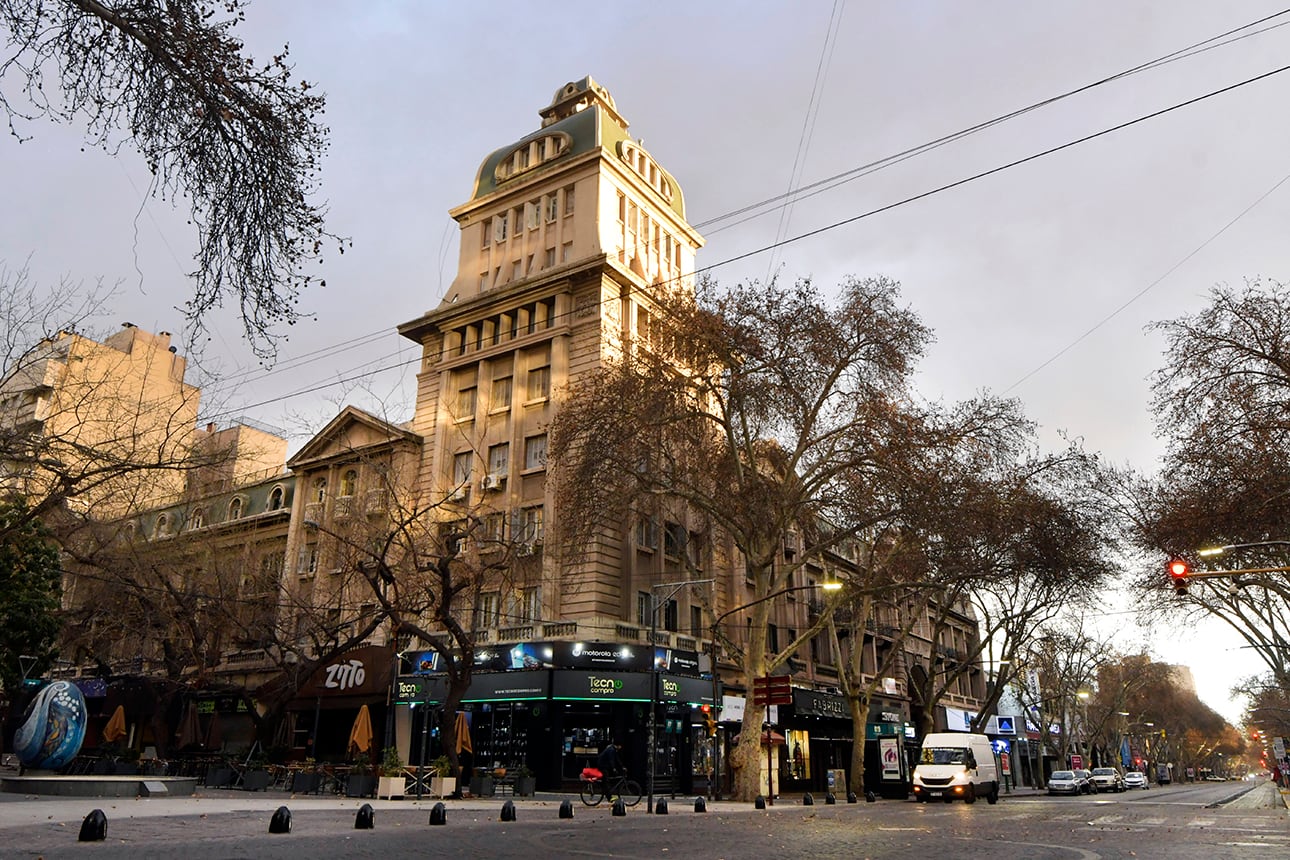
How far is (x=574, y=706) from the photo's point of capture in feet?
100

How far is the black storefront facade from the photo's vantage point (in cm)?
2959

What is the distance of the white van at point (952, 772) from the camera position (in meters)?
32.1

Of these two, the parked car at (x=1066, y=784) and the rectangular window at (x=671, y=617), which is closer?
the rectangular window at (x=671, y=617)

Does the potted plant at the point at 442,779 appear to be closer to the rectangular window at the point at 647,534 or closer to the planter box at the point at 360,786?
the planter box at the point at 360,786

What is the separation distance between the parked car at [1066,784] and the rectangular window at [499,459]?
3753cm

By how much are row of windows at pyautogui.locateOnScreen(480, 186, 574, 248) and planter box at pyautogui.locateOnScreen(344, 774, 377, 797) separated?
24445 millimetres

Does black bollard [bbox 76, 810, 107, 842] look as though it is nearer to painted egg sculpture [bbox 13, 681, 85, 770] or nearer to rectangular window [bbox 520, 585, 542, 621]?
painted egg sculpture [bbox 13, 681, 85, 770]

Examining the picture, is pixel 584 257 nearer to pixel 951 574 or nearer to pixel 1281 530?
pixel 951 574

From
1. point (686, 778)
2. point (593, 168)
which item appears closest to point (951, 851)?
point (686, 778)

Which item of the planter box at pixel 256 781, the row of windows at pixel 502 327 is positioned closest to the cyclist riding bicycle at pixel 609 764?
the planter box at pixel 256 781

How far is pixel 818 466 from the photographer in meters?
28.6

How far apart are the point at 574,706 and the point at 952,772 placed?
14.0m

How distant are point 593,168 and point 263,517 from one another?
75.6ft

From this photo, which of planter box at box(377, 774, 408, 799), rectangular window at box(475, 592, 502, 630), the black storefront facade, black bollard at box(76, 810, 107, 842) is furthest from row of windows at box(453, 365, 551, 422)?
black bollard at box(76, 810, 107, 842)
